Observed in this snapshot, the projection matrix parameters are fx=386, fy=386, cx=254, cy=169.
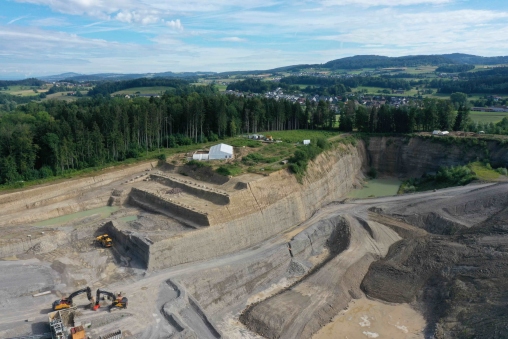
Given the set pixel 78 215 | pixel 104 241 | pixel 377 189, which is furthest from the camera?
pixel 377 189

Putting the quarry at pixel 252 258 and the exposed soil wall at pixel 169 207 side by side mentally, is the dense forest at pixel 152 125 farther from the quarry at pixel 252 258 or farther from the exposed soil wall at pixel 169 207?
the exposed soil wall at pixel 169 207

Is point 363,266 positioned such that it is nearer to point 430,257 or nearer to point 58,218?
point 430,257

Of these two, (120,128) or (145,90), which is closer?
(120,128)

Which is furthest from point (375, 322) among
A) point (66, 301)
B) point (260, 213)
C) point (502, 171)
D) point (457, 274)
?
point (502, 171)

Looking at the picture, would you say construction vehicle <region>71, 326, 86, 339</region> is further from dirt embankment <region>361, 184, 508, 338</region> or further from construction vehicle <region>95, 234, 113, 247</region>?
dirt embankment <region>361, 184, 508, 338</region>

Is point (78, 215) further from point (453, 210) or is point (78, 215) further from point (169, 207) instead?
point (453, 210)

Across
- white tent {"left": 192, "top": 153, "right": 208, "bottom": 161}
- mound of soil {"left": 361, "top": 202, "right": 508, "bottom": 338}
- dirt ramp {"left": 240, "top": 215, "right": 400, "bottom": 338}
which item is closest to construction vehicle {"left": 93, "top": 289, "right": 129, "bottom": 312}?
dirt ramp {"left": 240, "top": 215, "right": 400, "bottom": 338}
